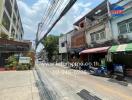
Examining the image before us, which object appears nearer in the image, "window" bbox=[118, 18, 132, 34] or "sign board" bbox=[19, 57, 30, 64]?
"window" bbox=[118, 18, 132, 34]

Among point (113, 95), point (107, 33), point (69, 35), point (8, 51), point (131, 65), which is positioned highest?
point (69, 35)

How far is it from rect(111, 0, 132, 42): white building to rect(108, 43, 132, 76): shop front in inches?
64.7

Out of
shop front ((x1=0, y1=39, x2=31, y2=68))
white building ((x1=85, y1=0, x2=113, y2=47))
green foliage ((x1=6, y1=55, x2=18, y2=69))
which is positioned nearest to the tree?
shop front ((x1=0, y1=39, x2=31, y2=68))

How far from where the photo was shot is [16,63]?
2352 centimetres

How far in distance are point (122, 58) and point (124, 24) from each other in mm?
3782

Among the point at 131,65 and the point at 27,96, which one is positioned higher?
the point at 131,65

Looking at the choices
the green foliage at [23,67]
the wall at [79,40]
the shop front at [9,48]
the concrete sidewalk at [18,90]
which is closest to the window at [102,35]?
the wall at [79,40]

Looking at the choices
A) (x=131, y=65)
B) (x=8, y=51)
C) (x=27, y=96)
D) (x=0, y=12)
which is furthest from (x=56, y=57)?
(x=27, y=96)

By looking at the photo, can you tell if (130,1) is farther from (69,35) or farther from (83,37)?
(69,35)

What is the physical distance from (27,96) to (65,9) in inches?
198

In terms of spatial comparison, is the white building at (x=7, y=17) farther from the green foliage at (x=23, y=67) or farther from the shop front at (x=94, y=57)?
the shop front at (x=94, y=57)

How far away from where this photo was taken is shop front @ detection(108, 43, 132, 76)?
13.2m

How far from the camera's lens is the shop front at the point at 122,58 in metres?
13.2

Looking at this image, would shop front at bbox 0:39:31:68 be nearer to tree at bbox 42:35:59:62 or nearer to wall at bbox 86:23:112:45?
wall at bbox 86:23:112:45
